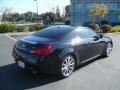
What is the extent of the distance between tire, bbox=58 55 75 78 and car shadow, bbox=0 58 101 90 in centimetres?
24

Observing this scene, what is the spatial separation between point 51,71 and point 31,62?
60 centimetres

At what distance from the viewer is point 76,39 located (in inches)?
268

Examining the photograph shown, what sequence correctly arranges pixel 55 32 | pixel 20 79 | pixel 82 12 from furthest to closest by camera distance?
1. pixel 82 12
2. pixel 55 32
3. pixel 20 79

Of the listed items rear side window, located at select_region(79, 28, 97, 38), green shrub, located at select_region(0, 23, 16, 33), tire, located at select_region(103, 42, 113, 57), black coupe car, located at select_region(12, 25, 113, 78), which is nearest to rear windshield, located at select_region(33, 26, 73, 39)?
black coupe car, located at select_region(12, 25, 113, 78)

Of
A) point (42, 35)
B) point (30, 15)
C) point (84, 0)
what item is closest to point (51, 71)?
point (42, 35)

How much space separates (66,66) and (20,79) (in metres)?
1.37

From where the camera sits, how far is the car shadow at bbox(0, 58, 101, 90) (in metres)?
5.61

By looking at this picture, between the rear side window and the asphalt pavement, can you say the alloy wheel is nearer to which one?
the asphalt pavement

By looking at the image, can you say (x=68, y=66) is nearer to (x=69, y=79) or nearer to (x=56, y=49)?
(x=69, y=79)

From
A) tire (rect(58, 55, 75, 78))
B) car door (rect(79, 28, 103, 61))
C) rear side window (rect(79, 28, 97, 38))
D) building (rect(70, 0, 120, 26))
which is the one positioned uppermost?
building (rect(70, 0, 120, 26))

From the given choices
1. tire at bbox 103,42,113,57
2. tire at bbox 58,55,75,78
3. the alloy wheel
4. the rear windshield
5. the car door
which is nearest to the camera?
tire at bbox 58,55,75,78

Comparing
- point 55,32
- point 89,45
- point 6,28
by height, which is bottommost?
point 89,45

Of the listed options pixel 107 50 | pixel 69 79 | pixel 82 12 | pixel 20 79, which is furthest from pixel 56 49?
pixel 82 12

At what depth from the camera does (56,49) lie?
596 cm
